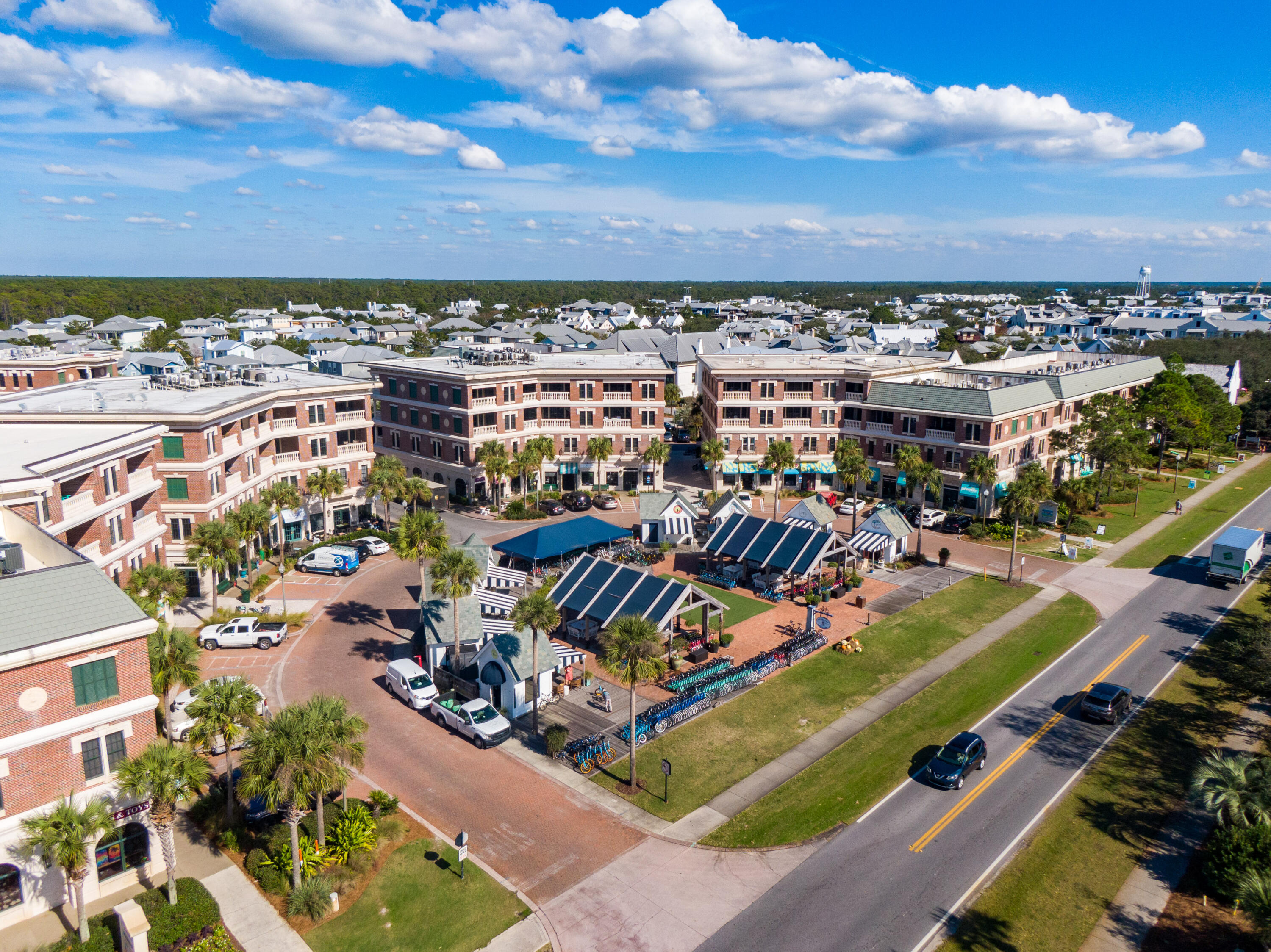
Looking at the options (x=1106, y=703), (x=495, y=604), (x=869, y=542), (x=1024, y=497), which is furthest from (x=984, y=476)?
(x=495, y=604)

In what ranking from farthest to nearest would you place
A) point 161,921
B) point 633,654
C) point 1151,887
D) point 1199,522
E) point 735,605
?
point 1199,522, point 735,605, point 633,654, point 1151,887, point 161,921

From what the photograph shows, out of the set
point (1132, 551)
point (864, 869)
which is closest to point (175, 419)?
point (864, 869)

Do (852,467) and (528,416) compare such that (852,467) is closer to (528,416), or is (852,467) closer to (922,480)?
(922,480)

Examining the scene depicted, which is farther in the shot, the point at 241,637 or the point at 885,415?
the point at 885,415

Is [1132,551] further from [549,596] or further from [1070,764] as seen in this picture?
[549,596]

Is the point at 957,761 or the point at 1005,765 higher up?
the point at 957,761

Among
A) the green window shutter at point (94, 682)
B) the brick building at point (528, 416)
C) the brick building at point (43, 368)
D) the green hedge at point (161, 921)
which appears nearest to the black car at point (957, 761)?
the green hedge at point (161, 921)

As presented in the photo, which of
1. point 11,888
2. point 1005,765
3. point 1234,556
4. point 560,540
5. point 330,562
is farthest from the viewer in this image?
point 330,562
